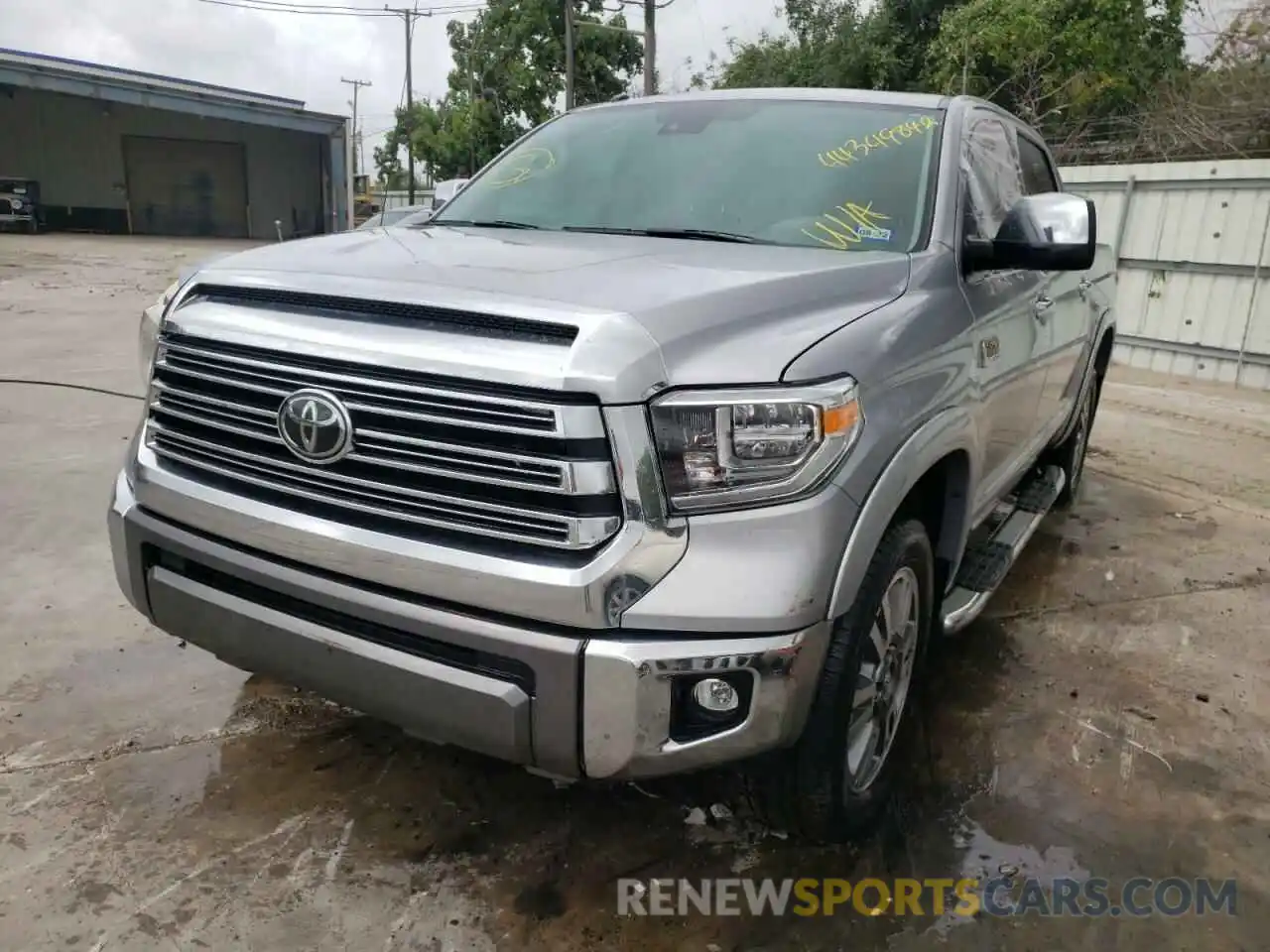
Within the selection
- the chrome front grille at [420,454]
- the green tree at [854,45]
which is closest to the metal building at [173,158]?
the green tree at [854,45]

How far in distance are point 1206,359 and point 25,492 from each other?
9.98 m

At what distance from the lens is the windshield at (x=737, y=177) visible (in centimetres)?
290

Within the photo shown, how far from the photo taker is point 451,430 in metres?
1.93

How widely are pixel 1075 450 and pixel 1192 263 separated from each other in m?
5.93

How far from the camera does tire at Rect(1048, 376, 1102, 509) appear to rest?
507 cm

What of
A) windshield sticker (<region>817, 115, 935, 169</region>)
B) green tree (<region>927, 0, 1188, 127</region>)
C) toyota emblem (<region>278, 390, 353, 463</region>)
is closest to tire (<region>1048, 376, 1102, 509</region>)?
windshield sticker (<region>817, 115, 935, 169</region>)

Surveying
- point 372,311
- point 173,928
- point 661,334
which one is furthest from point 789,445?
point 173,928

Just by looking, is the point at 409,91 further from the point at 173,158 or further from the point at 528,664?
the point at 528,664

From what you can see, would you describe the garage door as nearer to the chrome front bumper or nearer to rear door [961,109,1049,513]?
rear door [961,109,1049,513]

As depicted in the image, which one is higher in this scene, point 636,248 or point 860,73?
point 860,73

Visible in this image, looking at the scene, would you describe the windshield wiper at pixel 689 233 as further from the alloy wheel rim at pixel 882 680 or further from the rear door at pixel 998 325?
the alloy wheel rim at pixel 882 680

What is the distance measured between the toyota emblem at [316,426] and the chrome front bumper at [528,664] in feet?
0.62

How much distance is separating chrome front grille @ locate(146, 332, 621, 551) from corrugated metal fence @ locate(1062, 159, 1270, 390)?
9141 millimetres

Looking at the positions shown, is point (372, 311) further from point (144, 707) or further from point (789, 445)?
point (144, 707)
